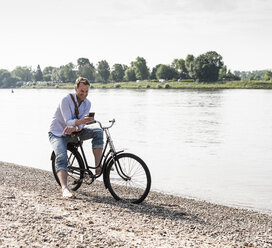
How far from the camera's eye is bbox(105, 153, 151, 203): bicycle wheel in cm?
639

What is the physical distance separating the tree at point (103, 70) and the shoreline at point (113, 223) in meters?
169

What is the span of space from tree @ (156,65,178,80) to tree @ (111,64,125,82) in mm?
25284

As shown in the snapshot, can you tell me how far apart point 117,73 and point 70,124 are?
164768mm

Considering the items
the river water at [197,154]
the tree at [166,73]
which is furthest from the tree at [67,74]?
the river water at [197,154]

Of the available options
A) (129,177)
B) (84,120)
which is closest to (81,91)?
(84,120)

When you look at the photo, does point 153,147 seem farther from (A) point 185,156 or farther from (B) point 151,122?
(B) point 151,122

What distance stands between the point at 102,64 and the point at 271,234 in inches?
6790

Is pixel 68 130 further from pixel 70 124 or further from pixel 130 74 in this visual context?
pixel 130 74

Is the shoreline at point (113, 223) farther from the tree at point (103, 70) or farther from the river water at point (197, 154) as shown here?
the tree at point (103, 70)

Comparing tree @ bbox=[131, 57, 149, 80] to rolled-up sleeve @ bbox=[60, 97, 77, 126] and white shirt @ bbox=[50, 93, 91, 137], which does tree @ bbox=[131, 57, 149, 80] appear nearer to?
white shirt @ bbox=[50, 93, 91, 137]

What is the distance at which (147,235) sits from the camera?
500 cm

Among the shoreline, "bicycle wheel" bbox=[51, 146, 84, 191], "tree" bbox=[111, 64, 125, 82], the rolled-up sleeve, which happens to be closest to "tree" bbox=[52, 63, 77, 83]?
"tree" bbox=[111, 64, 125, 82]

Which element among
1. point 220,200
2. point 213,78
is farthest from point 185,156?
point 213,78

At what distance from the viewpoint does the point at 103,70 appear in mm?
174375
